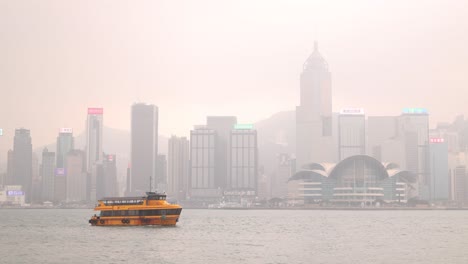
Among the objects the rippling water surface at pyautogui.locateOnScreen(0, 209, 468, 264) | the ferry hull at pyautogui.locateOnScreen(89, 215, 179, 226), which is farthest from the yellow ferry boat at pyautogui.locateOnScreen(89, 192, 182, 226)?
the rippling water surface at pyautogui.locateOnScreen(0, 209, 468, 264)

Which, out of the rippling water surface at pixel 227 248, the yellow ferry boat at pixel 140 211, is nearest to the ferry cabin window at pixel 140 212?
the yellow ferry boat at pixel 140 211

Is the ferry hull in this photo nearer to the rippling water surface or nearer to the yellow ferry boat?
the yellow ferry boat

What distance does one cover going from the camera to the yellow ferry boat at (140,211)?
129m

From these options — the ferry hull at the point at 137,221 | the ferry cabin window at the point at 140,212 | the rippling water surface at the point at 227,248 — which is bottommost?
the rippling water surface at the point at 227,248

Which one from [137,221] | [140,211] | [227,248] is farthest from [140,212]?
[227,248]

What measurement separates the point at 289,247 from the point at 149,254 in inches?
929

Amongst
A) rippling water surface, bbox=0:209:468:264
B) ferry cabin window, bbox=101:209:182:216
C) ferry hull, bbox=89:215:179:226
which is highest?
ferry cabin window, bbox=101:209:182:216

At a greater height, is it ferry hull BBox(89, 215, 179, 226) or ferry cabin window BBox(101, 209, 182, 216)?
ferry cabin window BBox(101, 209, 182, 216)

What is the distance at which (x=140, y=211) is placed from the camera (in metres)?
130

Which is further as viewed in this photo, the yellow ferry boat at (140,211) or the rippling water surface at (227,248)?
the yellow ferry boat at (140,211)

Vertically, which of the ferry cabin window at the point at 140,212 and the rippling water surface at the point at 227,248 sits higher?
the ferry cabin window at the point at 140,212

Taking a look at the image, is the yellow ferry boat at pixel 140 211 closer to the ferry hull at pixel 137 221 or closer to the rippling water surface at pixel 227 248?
the ferry hull at pixel 137 221

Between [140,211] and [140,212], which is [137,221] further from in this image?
[140,211]

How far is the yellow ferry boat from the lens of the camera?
12875cm
